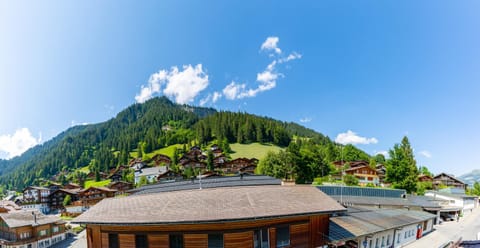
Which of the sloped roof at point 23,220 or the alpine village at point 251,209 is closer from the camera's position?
the alpine village at point 251,209

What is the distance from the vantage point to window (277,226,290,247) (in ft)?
49.7

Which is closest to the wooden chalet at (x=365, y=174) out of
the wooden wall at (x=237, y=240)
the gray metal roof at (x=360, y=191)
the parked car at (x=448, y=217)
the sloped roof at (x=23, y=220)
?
the parked car at (x=448, y=217)

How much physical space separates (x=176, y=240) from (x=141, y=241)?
2561 mm

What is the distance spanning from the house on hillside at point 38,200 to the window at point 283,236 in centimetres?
11011

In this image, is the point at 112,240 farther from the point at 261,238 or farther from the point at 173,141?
the point at 173,141

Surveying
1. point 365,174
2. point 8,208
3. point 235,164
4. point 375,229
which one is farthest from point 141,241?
point 235,164

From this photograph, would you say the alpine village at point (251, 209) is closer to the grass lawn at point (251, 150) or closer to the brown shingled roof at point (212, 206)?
the brown shingled roof at point (212, 206)

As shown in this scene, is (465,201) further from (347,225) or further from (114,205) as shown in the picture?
(114,205)

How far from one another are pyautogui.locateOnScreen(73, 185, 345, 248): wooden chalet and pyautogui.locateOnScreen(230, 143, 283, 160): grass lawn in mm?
88326

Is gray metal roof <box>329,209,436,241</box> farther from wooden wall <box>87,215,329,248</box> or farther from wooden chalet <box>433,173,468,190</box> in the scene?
wooden chalet <box>433,173,468,190</box>

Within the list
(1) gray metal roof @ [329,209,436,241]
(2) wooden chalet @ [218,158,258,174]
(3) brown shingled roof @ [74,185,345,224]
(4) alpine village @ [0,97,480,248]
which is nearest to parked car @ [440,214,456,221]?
(4) alpine village @ [0,97,480,248]

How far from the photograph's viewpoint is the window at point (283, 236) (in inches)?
597

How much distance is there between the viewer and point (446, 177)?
276ft

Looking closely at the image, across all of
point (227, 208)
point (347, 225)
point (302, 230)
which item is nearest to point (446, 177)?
point (347, 225)
